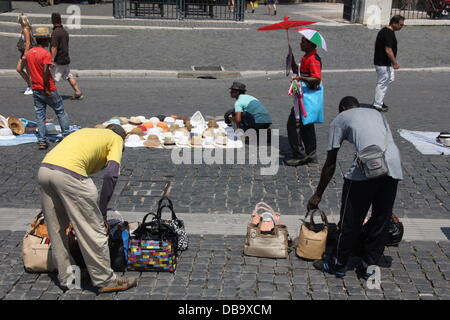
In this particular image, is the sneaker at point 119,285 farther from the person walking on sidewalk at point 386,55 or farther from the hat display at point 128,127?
the person walking on sidewalk at point 386,55

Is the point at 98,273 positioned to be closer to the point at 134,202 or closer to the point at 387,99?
the point at 134,202

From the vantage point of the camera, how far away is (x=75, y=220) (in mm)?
4711

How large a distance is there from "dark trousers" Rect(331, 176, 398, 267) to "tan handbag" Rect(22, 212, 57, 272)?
265 centimetres

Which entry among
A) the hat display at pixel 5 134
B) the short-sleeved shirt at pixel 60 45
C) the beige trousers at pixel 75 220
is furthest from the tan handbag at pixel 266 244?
the short-sleeved shirt at pixel 60 45

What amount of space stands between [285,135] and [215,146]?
1.47 m

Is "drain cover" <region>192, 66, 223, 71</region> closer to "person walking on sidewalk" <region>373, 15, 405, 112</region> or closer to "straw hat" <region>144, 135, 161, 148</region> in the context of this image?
"person walking on sidewalk" <region>373, 15, 405, 112</region>

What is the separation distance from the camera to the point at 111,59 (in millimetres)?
17109

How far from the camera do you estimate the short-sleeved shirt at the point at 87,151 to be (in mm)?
4648

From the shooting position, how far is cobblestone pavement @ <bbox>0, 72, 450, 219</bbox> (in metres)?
7.11

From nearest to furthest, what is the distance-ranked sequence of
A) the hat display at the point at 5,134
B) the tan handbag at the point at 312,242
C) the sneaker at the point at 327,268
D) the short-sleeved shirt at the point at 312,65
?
the sneaker at the point at 327,268 → the tan handbag at the point at 312,242 → the short-sleeved shirt at the point at 312,65 → the hat display at the point at 5,134

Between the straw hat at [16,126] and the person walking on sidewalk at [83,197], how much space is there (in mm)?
5218

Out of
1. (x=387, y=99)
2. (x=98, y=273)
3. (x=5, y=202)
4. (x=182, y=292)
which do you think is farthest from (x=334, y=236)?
(x=387, y=99)

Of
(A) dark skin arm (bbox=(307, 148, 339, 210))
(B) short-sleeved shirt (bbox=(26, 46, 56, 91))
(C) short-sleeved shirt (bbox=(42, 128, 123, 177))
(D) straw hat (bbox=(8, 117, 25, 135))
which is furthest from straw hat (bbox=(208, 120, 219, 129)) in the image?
(C) short-sleeved shirt (bbox=(42, 128, 123, 177))

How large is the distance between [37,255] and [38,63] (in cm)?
429
